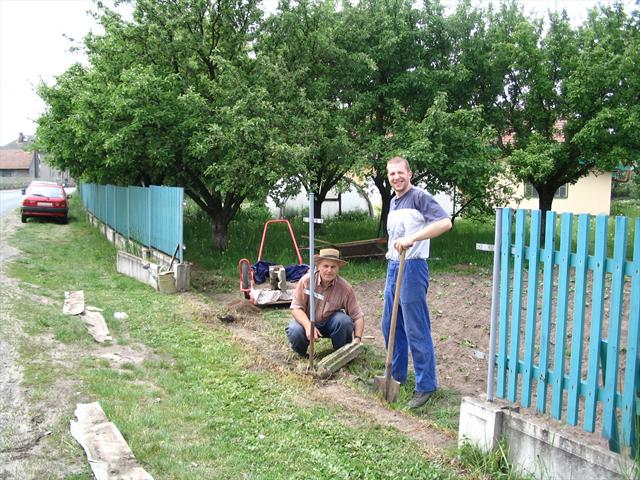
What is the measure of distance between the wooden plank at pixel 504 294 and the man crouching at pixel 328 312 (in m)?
2.40

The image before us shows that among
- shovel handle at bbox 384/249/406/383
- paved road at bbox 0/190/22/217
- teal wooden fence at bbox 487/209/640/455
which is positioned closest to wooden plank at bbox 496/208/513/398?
teal wooden fence at bbox 487/209/640/455

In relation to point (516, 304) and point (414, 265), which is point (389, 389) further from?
point (516, 304)

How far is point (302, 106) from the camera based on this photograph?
1247cm

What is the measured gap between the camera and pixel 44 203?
22062 mm

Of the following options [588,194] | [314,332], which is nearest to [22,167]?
[588,194]

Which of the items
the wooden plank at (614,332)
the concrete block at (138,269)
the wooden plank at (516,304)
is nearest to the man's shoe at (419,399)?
the wooden plank at (516,304)

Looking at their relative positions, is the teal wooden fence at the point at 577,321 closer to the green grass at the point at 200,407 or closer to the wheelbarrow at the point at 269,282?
the green grass at the point at 200,407

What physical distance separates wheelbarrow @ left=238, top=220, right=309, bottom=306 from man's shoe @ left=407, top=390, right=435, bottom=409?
4052 millimetres

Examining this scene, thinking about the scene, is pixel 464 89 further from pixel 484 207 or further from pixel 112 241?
pixel 112 241

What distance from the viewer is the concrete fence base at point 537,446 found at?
3.16m

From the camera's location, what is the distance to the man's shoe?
5.19 meters

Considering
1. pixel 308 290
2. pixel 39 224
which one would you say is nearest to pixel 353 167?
pixel 308 290

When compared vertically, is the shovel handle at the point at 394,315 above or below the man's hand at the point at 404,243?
below

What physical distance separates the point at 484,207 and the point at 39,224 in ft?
50.8
